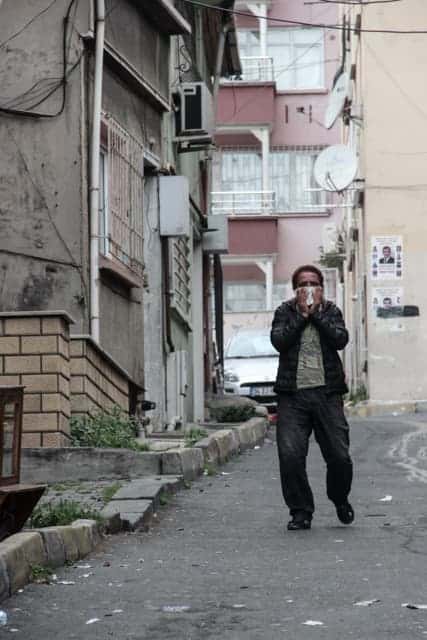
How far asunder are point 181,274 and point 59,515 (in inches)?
485

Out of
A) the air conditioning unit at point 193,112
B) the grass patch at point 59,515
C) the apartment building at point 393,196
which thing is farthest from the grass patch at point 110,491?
the apartment building at point 393,196

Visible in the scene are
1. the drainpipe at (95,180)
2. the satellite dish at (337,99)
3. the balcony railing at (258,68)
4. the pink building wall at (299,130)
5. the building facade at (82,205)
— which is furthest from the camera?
the pink building wall at (299,130)

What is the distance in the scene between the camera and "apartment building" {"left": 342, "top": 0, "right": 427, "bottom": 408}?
29.3m

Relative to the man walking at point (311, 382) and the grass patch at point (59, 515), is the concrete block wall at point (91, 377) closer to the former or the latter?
the man walking at point (311, 382)

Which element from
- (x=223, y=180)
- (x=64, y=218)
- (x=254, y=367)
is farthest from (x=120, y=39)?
(x=223, y=180)

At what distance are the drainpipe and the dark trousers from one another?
12.6ft

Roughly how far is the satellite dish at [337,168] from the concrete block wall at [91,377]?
14.5 metres

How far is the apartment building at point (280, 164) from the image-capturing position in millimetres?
42125

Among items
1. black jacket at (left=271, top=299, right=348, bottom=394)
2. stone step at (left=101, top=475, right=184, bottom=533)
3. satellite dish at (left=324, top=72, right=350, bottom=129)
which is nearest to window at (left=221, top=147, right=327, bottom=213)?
satellite dish at (left=324, top=72, right=350, bottom=129)

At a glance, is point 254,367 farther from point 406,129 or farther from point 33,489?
point 33,489

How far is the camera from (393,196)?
2964 centimetres

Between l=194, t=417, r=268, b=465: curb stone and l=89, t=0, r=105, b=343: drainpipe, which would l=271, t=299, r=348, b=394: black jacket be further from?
l=194, t=417, r=268, b=465: curb stone

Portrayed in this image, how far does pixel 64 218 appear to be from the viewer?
14086 millimetres

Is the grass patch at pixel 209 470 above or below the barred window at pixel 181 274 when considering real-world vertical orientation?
below
